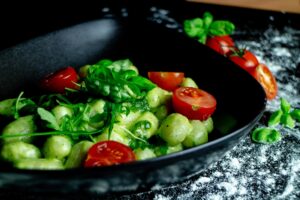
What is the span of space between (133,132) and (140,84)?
0.16 m

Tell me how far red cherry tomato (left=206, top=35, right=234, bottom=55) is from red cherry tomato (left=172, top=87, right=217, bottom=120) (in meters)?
0.60

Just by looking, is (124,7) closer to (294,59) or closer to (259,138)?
(294,59)

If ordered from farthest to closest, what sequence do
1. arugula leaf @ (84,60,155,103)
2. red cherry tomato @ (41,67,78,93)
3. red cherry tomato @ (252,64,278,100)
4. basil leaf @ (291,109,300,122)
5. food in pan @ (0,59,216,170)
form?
red cherry tomato @ (252,64,278,100)
basil leaf @ (291,109,300,122)
red cherry tomato @ (41,67,78,93)
arugula leaf @ (84,60,155,103)
food in pan @ (0,59,216,170)

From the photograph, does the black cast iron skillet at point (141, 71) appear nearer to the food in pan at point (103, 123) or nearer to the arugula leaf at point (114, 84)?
the food in pan at point (103, 123)

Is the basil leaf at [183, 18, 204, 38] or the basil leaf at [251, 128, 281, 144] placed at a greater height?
the basil leaf at [183, 18, 204, 38]

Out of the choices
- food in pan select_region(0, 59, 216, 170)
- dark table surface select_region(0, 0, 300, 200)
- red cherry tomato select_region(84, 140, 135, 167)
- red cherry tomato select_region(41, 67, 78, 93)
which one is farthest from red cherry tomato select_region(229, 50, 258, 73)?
red cherry tomato select_region(84, 140, 135, 167)

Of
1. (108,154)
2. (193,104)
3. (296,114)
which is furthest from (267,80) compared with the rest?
(108,154)

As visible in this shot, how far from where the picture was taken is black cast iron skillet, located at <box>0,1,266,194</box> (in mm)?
1033

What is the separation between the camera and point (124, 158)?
1.12 meters

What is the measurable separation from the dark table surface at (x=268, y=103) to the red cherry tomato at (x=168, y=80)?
0.30 metres

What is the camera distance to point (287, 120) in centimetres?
158

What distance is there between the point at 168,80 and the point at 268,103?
481 millimetres

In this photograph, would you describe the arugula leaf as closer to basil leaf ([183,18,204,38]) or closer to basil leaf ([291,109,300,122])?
basil leaf ([291,109,300,122])

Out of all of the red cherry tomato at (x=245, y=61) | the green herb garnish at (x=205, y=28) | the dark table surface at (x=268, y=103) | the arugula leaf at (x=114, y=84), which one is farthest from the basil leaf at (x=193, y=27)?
the arugula leaf at (x=114, y=84)
